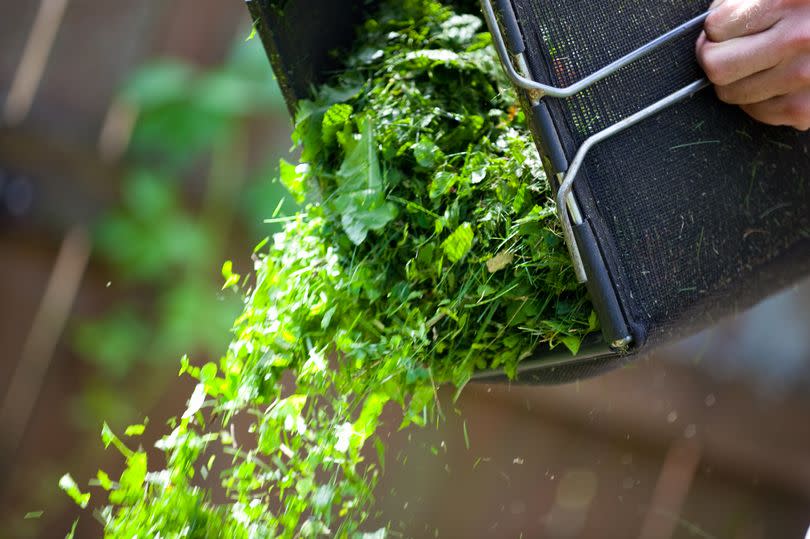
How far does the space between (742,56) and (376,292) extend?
1.71 ft

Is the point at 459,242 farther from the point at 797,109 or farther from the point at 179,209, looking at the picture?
the point at 179,209

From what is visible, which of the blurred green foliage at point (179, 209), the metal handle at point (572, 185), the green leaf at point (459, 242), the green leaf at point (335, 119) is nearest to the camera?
the metal handle at point (572, 185)

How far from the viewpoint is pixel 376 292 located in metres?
1.22

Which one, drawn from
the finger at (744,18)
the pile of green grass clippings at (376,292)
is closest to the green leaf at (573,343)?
the pile of green grass clippings at (376,292)

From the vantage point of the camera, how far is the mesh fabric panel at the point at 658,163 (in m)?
1.07

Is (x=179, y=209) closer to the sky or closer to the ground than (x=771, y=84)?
closer to the ground

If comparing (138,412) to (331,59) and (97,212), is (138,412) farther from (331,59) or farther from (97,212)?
(331,59)

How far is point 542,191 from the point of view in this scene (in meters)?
1.17

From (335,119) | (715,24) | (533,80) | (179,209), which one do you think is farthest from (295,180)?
(179,209)

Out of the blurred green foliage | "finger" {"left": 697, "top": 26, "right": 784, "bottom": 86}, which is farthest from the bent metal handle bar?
the blurred green foliage

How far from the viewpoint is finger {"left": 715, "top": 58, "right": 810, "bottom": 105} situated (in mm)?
1107

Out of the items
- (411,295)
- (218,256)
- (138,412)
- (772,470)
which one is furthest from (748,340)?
(411,295)

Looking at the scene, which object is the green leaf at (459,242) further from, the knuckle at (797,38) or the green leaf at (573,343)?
the knuckle at (797,38)

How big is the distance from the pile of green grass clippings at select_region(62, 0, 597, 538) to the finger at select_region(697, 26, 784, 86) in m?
0.24
